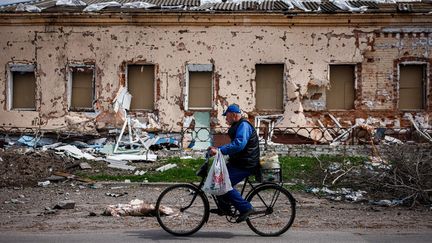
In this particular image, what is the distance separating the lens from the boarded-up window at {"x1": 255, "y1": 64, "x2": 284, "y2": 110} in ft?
65.3

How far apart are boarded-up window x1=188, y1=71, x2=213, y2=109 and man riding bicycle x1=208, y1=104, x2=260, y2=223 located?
466 inches

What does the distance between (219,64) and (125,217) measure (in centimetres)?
1087

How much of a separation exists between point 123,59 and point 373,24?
8.57m

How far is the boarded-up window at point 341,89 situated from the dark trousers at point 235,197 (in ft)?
40.3

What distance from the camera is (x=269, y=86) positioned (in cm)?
1995

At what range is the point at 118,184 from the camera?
13383 mm

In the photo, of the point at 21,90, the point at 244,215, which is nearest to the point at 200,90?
the point at 21,90

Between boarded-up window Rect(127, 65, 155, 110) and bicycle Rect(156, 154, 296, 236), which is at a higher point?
boarded-up window Rect(127, 65, 155, 110)

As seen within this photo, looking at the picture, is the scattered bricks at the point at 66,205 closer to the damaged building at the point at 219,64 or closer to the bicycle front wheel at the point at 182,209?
the bicycle front wheel at the point at 182,209

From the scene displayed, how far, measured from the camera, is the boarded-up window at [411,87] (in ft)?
64.7

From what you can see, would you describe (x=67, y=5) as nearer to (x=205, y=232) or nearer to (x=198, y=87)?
(x=198, y=87)

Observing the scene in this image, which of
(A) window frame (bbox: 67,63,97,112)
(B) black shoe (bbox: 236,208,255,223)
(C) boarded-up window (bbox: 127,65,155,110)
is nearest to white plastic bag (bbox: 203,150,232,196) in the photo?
(B) black shoe (bbox: 236,208,255,223)

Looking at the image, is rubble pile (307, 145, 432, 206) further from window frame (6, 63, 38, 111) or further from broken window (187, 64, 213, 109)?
window frame (6, 63, 38, 111)

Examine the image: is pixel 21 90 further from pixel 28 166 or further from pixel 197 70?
pixel 28 166
